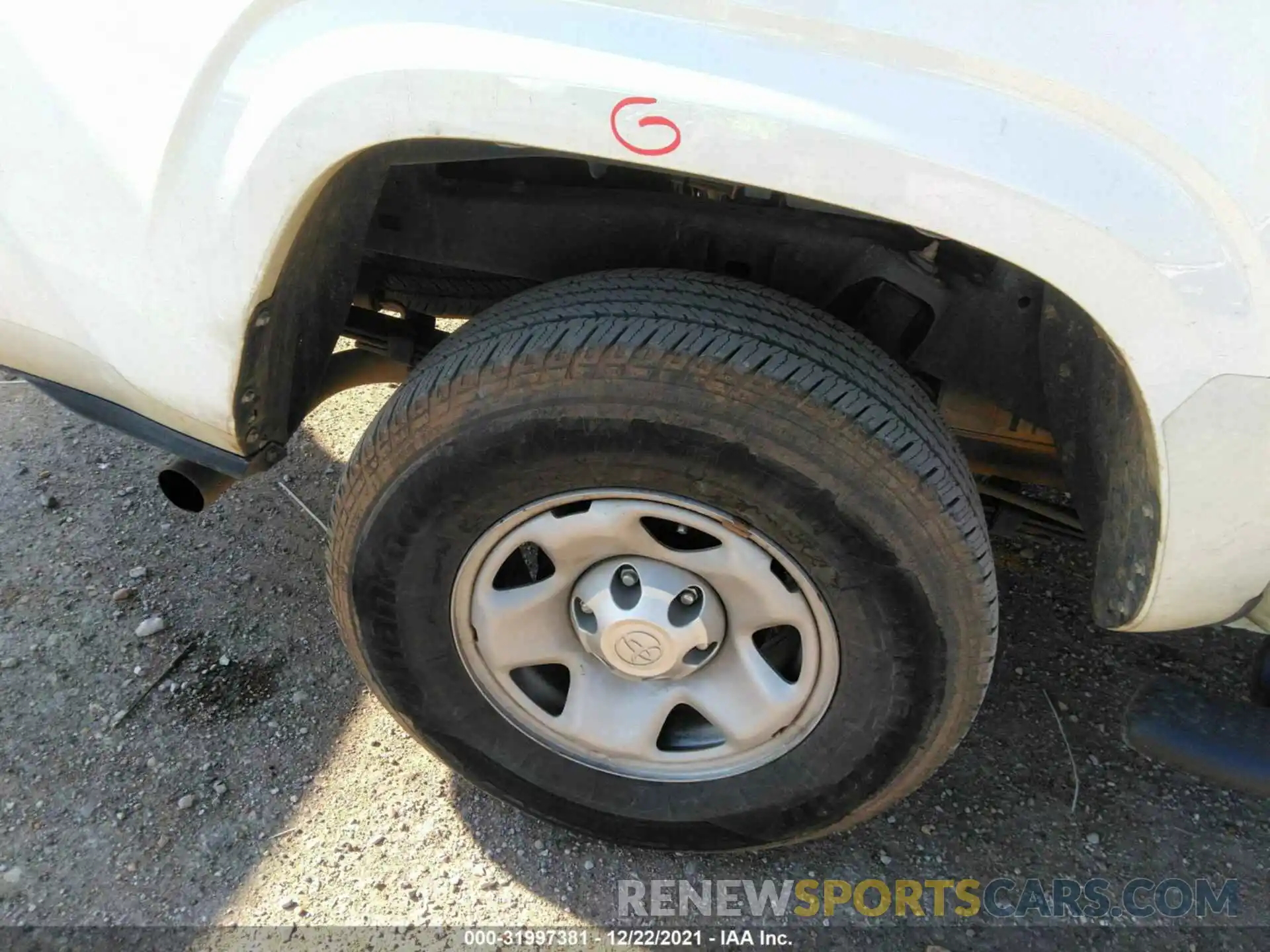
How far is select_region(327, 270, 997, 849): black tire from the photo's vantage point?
1.41m

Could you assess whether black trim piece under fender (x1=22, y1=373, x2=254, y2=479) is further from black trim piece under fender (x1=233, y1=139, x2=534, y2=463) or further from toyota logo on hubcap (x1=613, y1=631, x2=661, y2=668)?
toyota logo on hubcap (x1=613, y1=631, x2=661, y2=668)

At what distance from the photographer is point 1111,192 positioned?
1143mm

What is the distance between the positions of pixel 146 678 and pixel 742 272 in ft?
5.75

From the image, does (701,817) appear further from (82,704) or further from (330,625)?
(82,704)

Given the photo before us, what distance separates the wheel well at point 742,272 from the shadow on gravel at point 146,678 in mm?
742

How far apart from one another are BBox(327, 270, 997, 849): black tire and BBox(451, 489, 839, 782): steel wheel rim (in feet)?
0.12

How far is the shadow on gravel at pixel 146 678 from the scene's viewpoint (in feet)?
6.21

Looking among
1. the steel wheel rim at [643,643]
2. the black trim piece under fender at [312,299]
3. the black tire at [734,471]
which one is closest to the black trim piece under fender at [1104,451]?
the black tire at [734,471]

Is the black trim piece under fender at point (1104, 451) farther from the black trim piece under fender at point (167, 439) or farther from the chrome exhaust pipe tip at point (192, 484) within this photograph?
the chrome exhaust pipe tip at point (192, 484)

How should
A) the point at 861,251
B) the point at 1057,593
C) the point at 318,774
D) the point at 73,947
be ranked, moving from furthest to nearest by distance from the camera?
the point at 1057,593
the point at 318,774
the point at 73,947
the point at 861,251

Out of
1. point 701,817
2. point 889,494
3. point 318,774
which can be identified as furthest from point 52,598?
point 889,494

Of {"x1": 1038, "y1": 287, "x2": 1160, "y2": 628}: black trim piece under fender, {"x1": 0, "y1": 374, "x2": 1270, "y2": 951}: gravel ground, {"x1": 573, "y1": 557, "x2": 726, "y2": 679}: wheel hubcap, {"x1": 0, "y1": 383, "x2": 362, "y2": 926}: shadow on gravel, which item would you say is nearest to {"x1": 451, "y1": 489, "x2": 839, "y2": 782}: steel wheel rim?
{"x1": 573, "y1": 557, "x2": 726, "y2": 679}: wheel hubcap

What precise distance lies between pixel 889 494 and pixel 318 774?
1454 mm

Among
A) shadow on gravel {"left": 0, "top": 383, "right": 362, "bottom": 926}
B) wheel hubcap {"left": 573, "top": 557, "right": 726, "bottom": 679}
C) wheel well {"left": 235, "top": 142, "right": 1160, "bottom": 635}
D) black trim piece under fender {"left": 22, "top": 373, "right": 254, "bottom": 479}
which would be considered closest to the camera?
wheel well {"left": 235, "top": 142, "right": 1160, "bottom": 635}
